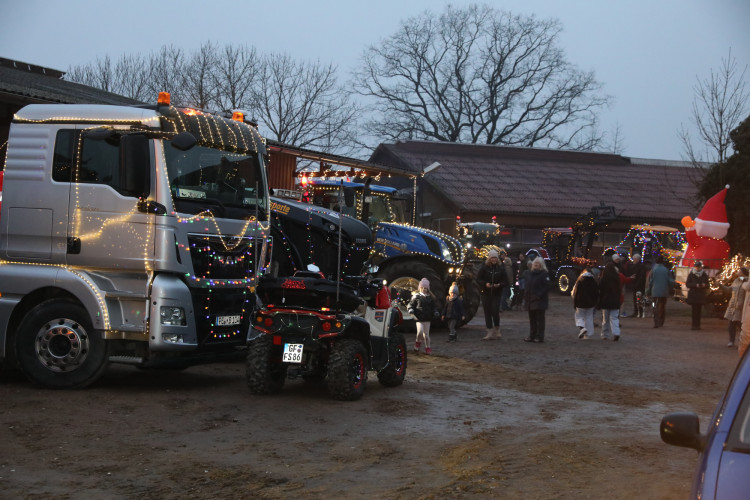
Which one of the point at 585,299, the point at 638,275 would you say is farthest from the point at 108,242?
the point at 638,275

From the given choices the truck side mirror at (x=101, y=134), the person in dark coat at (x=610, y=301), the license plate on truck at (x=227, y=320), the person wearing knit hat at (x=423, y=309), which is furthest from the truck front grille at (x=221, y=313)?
the person in dark coat at (x=610, y=301)

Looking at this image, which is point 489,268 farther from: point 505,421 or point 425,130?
point 425,130

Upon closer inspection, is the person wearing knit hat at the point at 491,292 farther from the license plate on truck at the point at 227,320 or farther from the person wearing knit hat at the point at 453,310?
the license plate on truck at the point at 227,320

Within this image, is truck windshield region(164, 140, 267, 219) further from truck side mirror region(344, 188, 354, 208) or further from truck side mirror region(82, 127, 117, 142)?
truck side mirror region(344, 188, 354, 208)

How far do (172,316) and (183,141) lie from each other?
2.02 m

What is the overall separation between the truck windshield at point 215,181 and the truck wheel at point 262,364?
5.68 ft

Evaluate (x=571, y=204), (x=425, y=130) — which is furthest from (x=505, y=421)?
(x=425, y=130)

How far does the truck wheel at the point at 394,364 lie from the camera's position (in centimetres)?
1227

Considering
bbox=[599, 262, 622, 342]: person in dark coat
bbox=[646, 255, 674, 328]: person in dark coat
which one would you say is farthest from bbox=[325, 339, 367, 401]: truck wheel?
bbox=[646, 255, 674, 328]: person in dark coat

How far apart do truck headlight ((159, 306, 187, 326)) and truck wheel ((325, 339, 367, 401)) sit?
5.89 ft

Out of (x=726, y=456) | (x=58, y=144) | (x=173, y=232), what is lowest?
(x=726, y=456)

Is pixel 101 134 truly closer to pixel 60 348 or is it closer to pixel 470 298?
pixel 60 348

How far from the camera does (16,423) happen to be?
910 cm

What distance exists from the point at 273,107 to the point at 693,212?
2324 cm
